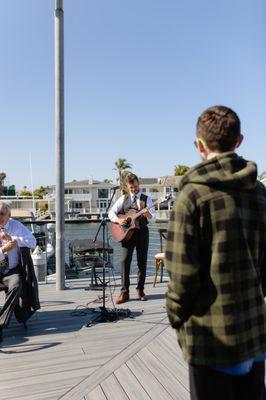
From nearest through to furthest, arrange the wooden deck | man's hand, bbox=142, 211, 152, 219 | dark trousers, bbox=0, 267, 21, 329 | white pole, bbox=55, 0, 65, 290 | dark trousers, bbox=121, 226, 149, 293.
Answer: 1. the wooden deck
2. dark trousers, bbox=0, 267, 21, 329
3. man's hand, bbox=142, 211, 152, 219
4. dark trousers, bbox=121, 226, 149, 293
5. white pole, bbox=55, 0, 65, 290

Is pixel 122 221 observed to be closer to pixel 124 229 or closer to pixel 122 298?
pixel 124 229

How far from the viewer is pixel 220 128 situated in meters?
1.24

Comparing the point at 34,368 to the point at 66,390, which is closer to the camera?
the point at 66,390

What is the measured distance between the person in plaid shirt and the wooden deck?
1.31 m

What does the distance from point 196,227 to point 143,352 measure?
2208mm

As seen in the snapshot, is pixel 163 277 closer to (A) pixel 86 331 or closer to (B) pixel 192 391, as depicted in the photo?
(A) pixel 86 331

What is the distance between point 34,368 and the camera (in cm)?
287

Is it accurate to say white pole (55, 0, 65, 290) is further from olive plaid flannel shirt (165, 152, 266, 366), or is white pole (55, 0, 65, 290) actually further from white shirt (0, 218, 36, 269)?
olive plaid flannel shirt (165, 152, 266, 366)

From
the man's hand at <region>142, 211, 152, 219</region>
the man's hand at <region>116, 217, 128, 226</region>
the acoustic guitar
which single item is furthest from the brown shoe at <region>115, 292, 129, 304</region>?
the man's hand at <region>142, 211, 152, 219</region>

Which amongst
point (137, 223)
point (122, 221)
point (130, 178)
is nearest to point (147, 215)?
Result: point (137, 223)

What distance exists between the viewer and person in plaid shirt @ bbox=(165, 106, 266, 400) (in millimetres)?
1203

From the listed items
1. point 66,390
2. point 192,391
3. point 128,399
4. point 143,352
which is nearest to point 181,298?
point 192,391

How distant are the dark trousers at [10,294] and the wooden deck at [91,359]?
0.75 feet

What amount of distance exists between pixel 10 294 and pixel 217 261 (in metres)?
2.74
